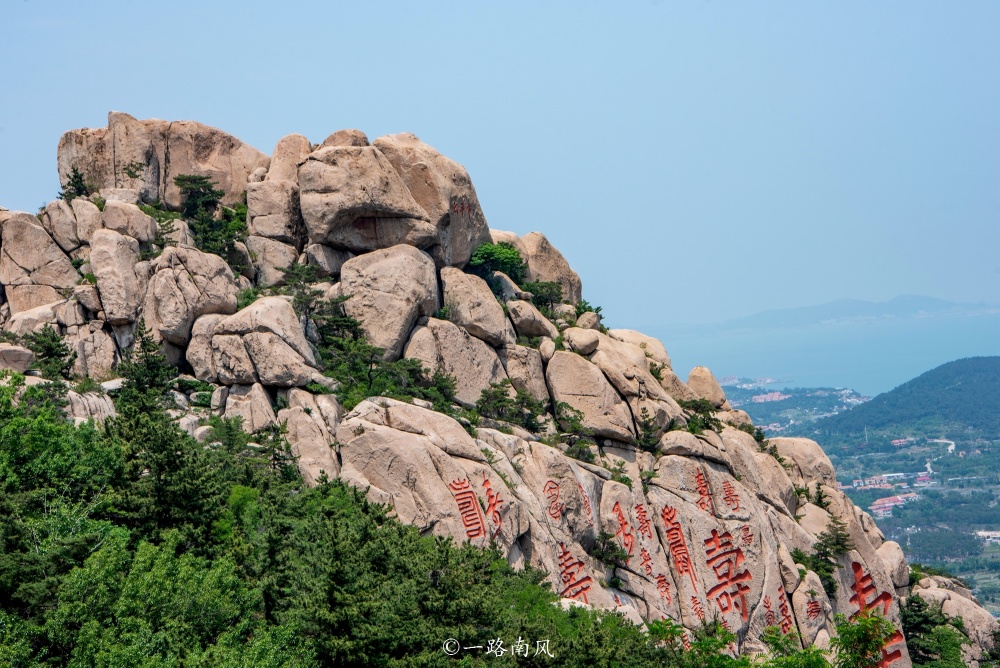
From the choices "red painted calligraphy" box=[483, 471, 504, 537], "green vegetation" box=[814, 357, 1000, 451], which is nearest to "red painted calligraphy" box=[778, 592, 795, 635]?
"red painted calligraphy" box=[483, 471, 504, 537]

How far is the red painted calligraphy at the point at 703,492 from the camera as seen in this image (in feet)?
99.6

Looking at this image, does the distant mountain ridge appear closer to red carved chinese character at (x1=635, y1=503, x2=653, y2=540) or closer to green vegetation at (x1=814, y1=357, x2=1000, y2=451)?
green vegetation at (x1=814, y1=357, x2=1000, y2=451)

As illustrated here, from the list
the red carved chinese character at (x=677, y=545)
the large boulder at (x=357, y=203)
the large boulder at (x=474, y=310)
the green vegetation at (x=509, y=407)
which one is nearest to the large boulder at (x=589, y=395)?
the green vegetation at (x=509, y=407)

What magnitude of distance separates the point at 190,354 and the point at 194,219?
5819mm

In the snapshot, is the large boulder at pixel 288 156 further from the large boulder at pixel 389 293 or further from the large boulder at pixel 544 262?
the large boulder at pixel 544 262

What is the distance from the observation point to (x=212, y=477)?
20.5 m

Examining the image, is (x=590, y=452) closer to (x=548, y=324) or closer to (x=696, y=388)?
(x=548, y=324)

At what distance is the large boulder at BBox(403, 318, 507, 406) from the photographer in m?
29.6

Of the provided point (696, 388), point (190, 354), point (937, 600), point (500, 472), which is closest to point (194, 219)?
point (190, 354)

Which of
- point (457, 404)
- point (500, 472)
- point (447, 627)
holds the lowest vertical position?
point (447, 627)

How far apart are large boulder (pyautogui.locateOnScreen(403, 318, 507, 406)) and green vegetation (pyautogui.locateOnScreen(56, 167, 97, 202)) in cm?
981

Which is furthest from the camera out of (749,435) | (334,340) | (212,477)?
(749,435)

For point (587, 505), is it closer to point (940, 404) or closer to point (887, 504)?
point (887, 504)

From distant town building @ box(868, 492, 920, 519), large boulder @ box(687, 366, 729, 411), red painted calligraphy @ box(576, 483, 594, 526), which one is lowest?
distant town building @ box(868, 492, 920, 519)
